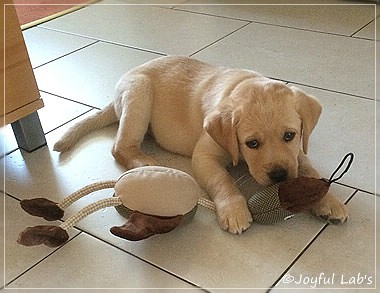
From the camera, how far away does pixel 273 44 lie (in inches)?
102

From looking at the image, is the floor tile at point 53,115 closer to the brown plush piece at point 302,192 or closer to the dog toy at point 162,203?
the dog toy at point 162,203

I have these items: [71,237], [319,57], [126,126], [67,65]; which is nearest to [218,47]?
[319,57]

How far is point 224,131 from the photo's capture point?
153cm

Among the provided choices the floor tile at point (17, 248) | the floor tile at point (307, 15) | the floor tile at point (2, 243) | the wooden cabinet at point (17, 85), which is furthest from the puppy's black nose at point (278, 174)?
the floor tile at point (307, 15)

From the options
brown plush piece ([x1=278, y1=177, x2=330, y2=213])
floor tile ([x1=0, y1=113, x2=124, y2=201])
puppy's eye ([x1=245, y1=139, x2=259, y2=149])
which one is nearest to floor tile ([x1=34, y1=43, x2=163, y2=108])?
floor tile ([x1=0, y1=113, x2=124, y2=201])

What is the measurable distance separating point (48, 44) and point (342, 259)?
199cm

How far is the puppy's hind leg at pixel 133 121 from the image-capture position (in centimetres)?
179

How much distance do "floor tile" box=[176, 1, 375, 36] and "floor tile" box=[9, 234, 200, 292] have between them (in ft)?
5.36

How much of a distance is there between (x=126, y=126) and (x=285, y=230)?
2.02 feet

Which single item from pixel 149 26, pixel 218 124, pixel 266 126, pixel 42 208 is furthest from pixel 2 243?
pixel 149 26

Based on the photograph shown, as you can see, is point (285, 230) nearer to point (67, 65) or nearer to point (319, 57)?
point (319, 57)

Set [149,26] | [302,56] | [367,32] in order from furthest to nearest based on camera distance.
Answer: [149,26]
[367,32]
[302,56]

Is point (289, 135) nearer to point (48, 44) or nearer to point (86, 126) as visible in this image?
point (86, 126)

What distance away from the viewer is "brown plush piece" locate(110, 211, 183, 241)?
1.38m
